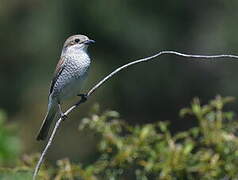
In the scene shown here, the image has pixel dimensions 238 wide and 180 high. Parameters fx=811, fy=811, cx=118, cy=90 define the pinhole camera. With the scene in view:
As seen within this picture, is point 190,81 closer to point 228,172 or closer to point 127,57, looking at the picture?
point 127,57

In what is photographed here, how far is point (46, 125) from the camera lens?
5.83 metres

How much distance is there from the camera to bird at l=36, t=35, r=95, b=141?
5.73 m

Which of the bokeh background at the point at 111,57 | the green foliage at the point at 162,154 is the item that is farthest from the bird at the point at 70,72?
the bokeh background at the point at 111,57

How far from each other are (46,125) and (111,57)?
7279 millimetres

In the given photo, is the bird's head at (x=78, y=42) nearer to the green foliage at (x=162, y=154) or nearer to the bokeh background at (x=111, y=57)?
the green foliage at (x=162, y=154)

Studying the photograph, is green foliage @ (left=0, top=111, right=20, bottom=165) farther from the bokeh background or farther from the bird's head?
the bokeh background

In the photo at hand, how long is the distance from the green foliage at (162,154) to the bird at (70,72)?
1.13 metres

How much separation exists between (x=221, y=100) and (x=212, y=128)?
22cm

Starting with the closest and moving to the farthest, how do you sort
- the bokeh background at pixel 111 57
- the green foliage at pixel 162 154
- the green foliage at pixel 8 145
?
the green foliage at pixel 8 145
the green foliage at pixel 162 154
the bokeh background at pixel 111 57

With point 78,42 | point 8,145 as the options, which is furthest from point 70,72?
point 8,145

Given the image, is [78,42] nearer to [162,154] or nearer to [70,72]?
[70,72]

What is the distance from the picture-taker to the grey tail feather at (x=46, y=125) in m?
5.63

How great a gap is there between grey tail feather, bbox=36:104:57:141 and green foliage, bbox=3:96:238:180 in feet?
3.39

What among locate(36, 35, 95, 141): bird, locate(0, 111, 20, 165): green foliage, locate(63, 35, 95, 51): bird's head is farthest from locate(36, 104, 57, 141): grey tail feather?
locate(0, 111, 20, 165): green foliage
